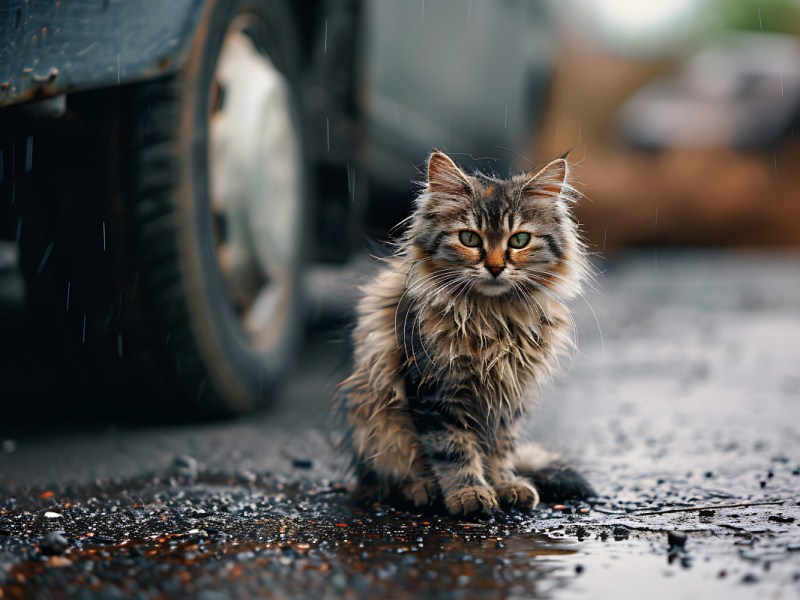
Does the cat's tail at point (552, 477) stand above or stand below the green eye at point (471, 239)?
below

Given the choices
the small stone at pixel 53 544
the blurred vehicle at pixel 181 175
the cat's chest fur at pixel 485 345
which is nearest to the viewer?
the small stone at pixel 53 544

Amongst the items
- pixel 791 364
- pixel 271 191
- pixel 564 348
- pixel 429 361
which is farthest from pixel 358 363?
pixel 791 364

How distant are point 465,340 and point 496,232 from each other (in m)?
0.28

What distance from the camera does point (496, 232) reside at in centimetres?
244

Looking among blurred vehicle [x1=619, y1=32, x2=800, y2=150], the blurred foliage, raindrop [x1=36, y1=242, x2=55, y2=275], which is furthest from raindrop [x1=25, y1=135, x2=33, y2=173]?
the blurred foliage

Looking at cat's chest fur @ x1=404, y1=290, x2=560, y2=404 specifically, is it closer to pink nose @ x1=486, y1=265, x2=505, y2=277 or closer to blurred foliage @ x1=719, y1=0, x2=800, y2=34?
pink nose @ x1=486, y1=265, x2=505, y2=277

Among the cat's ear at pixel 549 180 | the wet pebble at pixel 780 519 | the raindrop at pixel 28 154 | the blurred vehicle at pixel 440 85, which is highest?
the blurred vehicle at pixel 440 85

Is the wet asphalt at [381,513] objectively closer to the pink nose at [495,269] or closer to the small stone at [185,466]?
the small stone at [185,466]

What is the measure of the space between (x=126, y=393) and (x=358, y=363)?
1032mm

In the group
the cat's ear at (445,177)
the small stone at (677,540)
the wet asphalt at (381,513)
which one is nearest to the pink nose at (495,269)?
the cat's ear at (445,177)

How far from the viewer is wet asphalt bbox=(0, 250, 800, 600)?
6.21 feet

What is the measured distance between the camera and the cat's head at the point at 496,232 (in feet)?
7.98

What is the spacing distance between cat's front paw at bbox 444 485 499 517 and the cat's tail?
0.24 meters

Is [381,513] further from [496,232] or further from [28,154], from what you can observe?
[28,154]
